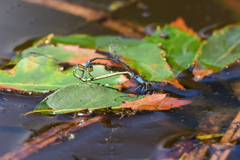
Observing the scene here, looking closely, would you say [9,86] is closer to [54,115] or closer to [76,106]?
[54,115]

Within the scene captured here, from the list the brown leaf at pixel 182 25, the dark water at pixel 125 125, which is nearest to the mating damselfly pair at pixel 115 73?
the dark water at pixel 125 125

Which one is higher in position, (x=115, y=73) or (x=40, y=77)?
(x=40, y=77)

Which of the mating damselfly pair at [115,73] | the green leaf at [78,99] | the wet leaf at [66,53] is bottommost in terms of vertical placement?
the green leaf at [78,99]

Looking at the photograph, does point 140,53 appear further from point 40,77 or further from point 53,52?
point 40,77

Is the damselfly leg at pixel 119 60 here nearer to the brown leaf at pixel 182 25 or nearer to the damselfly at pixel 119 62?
the damselfly at pixel 119 62

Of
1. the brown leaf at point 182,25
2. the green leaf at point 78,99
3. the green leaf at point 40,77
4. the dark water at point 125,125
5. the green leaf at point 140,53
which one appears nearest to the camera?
the dark water at point 125,125

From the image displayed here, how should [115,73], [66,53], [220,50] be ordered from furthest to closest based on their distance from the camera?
[220,50] → [66,53] → [115,73]

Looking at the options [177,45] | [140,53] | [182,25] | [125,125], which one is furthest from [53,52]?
[182,25]
